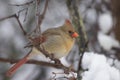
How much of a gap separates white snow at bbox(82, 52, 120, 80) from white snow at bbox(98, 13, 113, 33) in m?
1.37

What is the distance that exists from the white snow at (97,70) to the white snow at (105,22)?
1373mm

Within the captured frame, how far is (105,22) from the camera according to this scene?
3828 millimetres

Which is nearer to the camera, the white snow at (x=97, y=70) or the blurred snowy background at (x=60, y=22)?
the white snow at (x=97, y=70)

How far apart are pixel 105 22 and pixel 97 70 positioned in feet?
5.65

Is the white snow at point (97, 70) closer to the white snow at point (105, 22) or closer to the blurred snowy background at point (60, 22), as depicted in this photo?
the blurred snowy background at point (60, 22)

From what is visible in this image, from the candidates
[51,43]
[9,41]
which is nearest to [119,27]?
[51,43]

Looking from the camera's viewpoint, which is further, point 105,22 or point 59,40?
point 105,22

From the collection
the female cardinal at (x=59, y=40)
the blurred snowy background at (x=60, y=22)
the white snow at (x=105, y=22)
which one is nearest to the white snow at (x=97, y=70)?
the blurred snowy background at (x=60, y=22)

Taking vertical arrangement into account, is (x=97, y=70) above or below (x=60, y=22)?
below

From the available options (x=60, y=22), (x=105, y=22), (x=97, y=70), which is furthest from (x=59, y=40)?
(x=60, y=22)

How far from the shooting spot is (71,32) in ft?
9.21

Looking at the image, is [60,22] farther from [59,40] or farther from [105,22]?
[59,40]

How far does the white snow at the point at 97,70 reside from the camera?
2092 millimetres

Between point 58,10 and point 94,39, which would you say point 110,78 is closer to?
point 94,39
